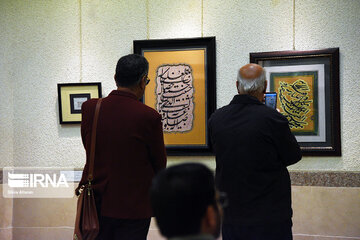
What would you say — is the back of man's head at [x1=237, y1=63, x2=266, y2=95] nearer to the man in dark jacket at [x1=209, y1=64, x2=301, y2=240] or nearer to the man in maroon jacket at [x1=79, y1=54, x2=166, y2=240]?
the man in dark jacket at [x1=209, y1=64, x2=301, y2=240]

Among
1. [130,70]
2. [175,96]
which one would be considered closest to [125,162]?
[130,70]

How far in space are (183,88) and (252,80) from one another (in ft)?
4.96

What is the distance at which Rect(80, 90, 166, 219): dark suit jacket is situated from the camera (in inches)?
74.9

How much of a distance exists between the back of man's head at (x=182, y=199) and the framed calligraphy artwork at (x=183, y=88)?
2.53 metres

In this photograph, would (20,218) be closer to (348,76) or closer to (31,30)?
(31,30)

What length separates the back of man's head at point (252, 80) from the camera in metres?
2.08

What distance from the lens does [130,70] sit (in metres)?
1.99

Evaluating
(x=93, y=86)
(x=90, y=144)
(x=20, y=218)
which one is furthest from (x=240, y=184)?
(x=20, y=218)

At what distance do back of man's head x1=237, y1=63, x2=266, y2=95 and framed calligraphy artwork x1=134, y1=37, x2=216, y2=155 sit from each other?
140 cm

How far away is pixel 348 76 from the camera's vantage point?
3303mm

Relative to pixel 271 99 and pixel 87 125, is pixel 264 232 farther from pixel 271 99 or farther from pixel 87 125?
pixel 87 125

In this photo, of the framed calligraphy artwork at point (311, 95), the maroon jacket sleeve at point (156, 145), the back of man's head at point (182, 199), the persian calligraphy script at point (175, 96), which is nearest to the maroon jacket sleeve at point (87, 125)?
the maroon jacket sleeve at point (156, 145)

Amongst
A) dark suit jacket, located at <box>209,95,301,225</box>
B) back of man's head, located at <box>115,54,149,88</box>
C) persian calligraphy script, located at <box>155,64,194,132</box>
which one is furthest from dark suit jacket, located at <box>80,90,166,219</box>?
persian calligraphy script, located at <box>155,64,194,132</box>

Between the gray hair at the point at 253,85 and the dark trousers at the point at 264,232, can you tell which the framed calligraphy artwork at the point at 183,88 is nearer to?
the gray hair at the point at 253,85
